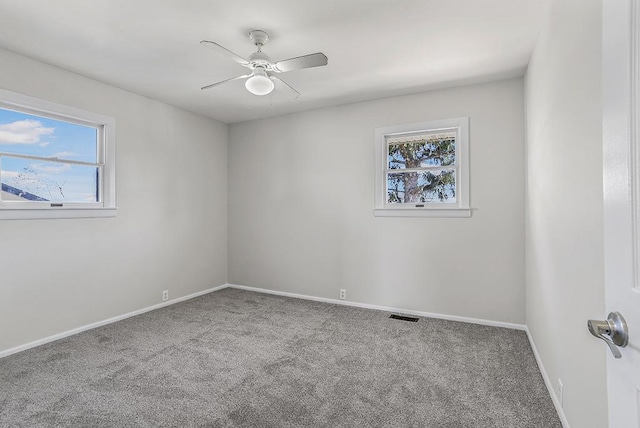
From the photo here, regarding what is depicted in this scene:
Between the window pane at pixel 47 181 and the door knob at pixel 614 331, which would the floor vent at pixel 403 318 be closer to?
the door knob at pixel 614 331

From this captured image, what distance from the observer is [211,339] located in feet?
10.2

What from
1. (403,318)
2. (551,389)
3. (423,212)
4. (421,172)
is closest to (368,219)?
(423,212)

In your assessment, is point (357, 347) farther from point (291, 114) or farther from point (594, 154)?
point (291, 114)

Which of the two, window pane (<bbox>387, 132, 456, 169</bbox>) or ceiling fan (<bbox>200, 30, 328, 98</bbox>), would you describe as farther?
window pane (<bbox>387, 132, 456, 169</bbox>)

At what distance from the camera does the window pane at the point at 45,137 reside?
2.87 meters

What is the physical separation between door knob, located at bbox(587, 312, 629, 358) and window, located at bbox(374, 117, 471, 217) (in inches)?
118

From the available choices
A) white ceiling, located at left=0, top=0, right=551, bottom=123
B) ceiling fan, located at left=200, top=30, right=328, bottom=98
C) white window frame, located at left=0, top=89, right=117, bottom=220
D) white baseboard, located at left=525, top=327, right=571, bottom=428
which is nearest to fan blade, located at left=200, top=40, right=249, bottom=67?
ceiling fan, located at left=200, top=30, right=328, bottom=98

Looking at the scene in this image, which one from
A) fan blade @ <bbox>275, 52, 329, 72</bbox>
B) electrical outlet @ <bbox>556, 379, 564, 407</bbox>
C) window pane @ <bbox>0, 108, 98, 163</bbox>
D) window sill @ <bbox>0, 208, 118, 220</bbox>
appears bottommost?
electrical outlet @ <bbox>556, 379, 564, 407</bbox>

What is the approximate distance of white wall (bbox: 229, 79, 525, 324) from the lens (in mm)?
3402

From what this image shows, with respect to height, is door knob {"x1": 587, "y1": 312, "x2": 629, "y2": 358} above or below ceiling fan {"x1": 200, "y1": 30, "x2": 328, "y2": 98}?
below

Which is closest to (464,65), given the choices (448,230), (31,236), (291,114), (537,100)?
(537,100)

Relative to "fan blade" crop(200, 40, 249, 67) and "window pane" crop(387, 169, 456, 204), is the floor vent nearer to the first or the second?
"window pane" crop(387, 169, 456, 204)

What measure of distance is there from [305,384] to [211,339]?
125 centimetres

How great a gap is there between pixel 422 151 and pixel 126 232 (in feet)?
12.1
